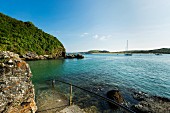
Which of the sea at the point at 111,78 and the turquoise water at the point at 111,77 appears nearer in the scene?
the sea at the point at 111,78

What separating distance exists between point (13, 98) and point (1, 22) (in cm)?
7347

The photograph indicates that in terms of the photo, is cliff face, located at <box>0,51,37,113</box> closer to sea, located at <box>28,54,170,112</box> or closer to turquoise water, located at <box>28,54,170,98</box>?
sea, located at <box>28,54,170,112</box>

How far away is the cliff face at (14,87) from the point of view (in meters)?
4.34

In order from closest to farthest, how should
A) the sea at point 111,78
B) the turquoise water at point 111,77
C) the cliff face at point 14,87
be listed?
1. the cliff face at point 14,87
2. the sea at point 111,78
3. the turquoise water at point 111,77

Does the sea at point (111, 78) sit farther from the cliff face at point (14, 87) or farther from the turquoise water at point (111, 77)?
the cliff face at point (14, 87)

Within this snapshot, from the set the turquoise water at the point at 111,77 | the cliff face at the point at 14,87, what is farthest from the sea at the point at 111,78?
the cliff face at the point at 14,87

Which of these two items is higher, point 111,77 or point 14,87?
point 14,87

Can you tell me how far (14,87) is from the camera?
466 centimetres

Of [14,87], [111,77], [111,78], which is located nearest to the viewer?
[14,87]

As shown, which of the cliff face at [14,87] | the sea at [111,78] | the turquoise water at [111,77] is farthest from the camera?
the turquoise water at [111,77]

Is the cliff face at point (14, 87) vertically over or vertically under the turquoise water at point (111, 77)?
over

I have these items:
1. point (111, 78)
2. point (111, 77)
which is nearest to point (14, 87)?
point (111, 78)

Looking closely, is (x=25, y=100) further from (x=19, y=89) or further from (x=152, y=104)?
(x=152, y=104)

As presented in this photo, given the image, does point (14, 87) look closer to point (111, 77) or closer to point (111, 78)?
point (111, 78)
